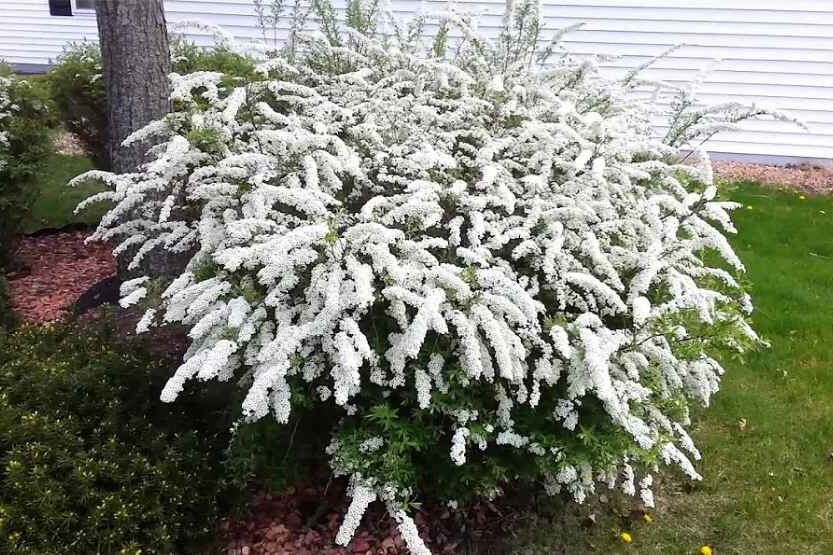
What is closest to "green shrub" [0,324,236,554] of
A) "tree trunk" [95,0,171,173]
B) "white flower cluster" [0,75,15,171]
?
"tree trunk" [95,0,171,173]

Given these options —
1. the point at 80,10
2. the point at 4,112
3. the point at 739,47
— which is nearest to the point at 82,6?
→ the point at 80,10

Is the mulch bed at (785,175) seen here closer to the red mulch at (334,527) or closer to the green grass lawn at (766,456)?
the green grass lawn at (766,456)

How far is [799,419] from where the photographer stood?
3801mm

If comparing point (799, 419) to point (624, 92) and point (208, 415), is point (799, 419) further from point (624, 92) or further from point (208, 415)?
point (208, 415)

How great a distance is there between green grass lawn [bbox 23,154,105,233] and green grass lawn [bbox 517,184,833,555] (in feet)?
14.8

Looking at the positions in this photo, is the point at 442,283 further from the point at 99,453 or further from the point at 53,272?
the point at 53,272

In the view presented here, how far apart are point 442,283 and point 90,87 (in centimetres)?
382

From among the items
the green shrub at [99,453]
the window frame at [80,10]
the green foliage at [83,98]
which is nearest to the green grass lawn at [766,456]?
the green shrub at [99,453]

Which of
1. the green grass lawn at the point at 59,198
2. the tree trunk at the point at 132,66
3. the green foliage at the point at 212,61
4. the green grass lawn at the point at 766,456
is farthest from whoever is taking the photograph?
the green grass lawn at the point at 59,198

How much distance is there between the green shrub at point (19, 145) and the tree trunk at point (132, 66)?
123 cm

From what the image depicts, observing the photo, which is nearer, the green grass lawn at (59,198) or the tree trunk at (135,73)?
the tree trunk at (135,73)

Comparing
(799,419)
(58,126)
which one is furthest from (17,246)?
(799,419)

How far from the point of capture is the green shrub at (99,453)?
2398 millimetres

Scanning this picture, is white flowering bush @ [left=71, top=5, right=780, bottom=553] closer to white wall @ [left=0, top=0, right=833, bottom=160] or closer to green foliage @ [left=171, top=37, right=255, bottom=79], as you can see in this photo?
green foliage @ [left=171, top=37, right=255, bottom=79]
